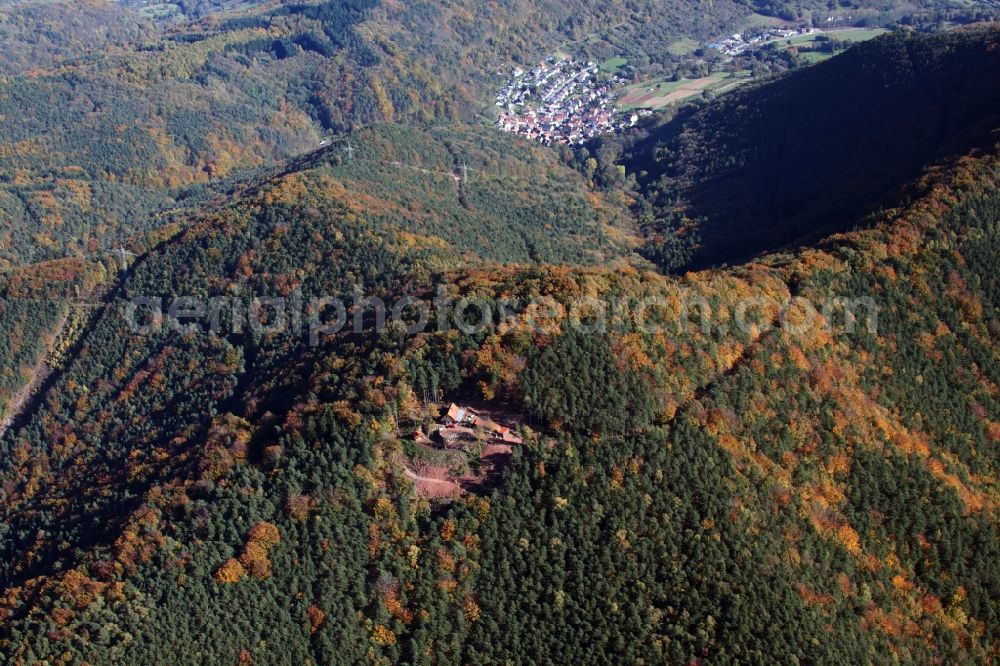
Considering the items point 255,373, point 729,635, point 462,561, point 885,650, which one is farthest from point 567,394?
point 255,373

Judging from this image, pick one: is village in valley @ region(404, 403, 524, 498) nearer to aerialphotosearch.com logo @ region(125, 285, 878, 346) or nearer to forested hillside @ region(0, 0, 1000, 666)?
forested hillside @ region(0, 0, 1000, 666)

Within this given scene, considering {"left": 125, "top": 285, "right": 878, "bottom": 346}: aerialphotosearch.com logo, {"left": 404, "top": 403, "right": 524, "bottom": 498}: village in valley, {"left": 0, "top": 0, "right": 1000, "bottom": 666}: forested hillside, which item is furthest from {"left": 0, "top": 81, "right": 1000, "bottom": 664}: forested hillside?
{"left": 404, "top": 403, "right": 524, "bottom": 498}: village in valley

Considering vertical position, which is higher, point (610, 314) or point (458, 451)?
point (610, 314)

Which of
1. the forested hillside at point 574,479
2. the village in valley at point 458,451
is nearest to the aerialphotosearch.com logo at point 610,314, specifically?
the forested hillside at point 574,479

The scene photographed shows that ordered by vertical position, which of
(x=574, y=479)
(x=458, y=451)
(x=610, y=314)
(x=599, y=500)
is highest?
(x=610, y=314)

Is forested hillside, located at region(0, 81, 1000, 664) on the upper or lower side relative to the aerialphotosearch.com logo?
lower

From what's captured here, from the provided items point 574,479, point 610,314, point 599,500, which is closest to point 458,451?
point 574,479

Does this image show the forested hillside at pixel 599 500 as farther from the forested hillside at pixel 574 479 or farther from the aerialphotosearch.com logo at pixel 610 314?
the aerialphotosearch.com logo at pixel 610 314

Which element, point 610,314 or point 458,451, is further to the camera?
point 610,314

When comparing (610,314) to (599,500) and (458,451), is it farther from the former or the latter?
(458,451)

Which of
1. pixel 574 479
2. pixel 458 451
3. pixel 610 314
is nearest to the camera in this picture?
pixel 574 479
